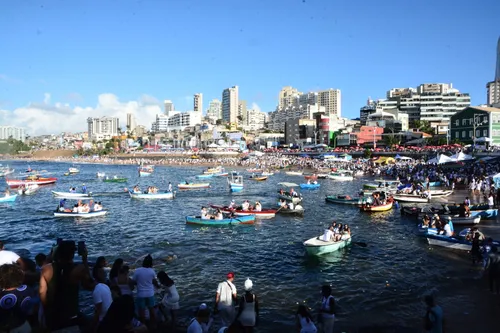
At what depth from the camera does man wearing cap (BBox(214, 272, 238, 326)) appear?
33.2ft

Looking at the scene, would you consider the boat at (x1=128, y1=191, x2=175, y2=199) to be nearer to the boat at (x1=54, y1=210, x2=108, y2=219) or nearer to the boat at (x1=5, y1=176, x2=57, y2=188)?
the boat at (x1=54, y1=210, x2=108, y2=219)

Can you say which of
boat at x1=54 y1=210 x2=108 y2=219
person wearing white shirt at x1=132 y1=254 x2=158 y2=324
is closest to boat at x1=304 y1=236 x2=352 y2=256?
person wearing white shirt at x1=132 y1=254 x2=158 y2=324

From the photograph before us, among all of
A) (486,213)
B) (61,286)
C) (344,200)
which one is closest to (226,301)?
(61,286)

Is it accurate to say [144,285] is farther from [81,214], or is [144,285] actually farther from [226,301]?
[81,214]

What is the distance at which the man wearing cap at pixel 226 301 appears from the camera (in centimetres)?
1012

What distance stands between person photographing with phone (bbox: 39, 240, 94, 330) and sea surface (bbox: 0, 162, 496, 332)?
22.3 ft

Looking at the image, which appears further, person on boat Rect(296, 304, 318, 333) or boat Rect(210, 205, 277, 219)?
boat Rect(210, 205, 277, 219)

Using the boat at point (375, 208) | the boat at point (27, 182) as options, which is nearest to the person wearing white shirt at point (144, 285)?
the boat at point (375, 208)

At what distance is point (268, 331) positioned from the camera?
12289 millimetres

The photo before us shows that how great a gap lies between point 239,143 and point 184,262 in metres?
137

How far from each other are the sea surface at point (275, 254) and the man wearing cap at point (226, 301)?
2.63 m

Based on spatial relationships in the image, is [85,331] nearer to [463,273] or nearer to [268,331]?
[268,331]

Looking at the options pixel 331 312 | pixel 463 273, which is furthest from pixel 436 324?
pixel 463 273

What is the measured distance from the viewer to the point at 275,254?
21328mm
